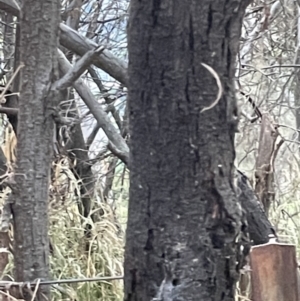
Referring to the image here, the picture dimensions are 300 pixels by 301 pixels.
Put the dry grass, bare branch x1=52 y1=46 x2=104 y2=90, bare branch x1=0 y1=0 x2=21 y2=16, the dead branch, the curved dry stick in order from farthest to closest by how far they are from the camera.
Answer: the dry grass → bare branch x1=0 y1=0 x2=21 y2=16 → the dead branch → bare branch x1=52 y1=46 x2=104 y2=90 → the curved dry stick

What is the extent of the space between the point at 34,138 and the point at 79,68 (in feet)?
0.72

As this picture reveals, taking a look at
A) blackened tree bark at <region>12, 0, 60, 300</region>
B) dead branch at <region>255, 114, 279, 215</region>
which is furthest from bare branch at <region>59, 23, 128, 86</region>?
dead branch at <region>255, 114, 279, 215</region>

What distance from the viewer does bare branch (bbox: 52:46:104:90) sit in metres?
1.53

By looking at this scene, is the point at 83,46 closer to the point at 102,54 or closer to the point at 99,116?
the point at 102,54

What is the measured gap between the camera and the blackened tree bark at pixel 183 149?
908 mm

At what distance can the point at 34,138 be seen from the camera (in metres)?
1.62

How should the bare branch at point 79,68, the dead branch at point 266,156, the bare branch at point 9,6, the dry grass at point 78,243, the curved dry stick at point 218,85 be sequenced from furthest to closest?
the dry grass at point 78,243 → the bare branch at point 9,6 → the dead branch at point 266,156 → the bare branch at point 79,68 → the curved dry stick at point 218,85

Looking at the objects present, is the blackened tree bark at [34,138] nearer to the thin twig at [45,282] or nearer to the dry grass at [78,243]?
the thin twig at [45,282]

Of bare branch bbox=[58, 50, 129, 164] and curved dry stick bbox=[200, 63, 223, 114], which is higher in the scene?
bare branch bbox=[58, 50, 129, 164]

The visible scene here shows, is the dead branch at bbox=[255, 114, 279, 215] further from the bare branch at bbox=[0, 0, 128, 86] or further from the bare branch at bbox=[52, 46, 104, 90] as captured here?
the bare branch at bbox=[52, 46, 104, 90]

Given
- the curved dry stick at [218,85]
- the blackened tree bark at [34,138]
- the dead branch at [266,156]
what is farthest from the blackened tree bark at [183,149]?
the dead branch at [266,156]

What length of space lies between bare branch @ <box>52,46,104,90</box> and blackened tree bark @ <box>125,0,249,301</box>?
1.93 feet

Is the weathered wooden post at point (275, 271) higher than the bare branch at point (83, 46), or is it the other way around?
the bare branch at point (83, 46)

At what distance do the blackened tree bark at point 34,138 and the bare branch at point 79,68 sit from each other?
3cm
